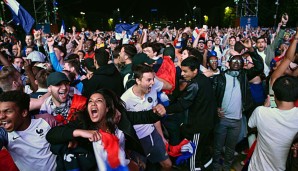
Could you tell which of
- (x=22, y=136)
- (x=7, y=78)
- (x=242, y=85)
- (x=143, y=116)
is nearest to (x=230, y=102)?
(x=242, y=85)

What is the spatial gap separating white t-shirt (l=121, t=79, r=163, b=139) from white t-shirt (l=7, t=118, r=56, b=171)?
127 centimetres

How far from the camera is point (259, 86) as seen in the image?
5.25 metres

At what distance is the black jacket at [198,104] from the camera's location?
4031 mm

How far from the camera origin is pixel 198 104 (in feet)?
13.6

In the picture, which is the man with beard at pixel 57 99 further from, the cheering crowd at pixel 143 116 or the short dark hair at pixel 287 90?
the short dark hair at pixel 287 90

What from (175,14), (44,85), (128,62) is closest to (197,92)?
(128,62)

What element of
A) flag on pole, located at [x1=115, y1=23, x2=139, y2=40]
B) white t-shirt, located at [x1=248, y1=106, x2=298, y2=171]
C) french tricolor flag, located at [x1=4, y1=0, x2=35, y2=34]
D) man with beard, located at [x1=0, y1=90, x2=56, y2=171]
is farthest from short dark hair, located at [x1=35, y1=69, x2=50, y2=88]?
flag on pole, located at [x1=115, y1=23, x2=139, y2=40]

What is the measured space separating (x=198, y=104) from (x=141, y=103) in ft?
3.09

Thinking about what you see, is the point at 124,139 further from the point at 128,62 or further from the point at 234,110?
the point at 128,62

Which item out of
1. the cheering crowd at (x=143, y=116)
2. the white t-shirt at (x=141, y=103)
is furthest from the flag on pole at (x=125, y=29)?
the white t-shirt at (x=141, y=103)

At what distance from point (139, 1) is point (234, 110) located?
3843 inches

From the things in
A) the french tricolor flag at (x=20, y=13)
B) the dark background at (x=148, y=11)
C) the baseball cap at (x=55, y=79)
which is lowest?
the baseball cap at (x=55, y=79)

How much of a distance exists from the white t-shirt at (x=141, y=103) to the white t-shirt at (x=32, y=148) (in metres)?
1.27

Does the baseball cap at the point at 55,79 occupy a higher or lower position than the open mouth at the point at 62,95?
higher
